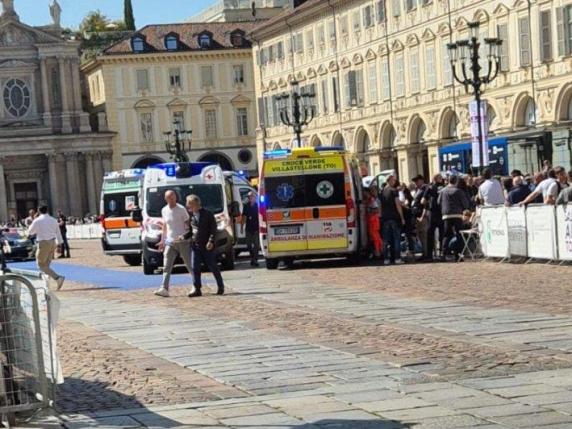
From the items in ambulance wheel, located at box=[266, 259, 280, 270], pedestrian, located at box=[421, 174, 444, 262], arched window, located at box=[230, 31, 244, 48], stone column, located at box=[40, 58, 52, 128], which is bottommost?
ambulance wheel, located at box=[266, 259, 280, 270]

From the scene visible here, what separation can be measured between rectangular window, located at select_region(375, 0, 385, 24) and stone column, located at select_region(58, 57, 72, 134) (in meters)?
46.6

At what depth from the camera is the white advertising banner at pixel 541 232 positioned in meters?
24.5

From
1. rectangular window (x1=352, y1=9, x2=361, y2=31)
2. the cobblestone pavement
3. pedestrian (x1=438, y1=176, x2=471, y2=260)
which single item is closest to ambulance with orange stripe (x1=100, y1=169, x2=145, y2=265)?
pedestrian (x1=438, y1=176, x2=471, y2=260)

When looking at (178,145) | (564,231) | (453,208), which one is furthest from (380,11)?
(564,231)

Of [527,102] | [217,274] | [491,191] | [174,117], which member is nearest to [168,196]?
[217,274]

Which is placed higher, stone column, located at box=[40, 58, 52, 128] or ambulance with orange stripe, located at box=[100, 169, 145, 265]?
stone column, located at box=[40, 58, 52, 128]

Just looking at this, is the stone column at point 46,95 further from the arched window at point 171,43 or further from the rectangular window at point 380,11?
the rectangular window at point 380,11

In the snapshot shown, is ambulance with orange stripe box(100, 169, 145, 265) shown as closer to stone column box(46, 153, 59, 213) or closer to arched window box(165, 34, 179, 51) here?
arched window box(165, 34, 179, 51)

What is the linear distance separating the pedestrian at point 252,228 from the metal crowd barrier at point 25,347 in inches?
918

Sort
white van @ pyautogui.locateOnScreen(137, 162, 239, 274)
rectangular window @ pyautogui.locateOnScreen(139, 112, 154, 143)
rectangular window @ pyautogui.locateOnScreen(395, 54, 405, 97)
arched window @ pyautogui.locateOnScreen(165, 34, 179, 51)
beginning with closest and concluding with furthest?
white van @ pyautogui.locateOnScreen(137, 162, 239, 274), rectangular window @ pyautogui.locateOnScreen(395, 54, 405, 97), arched window @ pyautogui.locateOnScreen(165, 34, 179, 51), rectangular window @ pyautogui.locateOnScreen(139, 112, 154, 143)

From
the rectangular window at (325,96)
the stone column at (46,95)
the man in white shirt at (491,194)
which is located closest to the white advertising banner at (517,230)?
the man in white shirt at (491,194)

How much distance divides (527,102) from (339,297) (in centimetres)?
3571

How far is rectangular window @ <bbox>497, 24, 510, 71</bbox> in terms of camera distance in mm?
55281

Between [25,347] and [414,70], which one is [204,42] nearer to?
[414,70]
